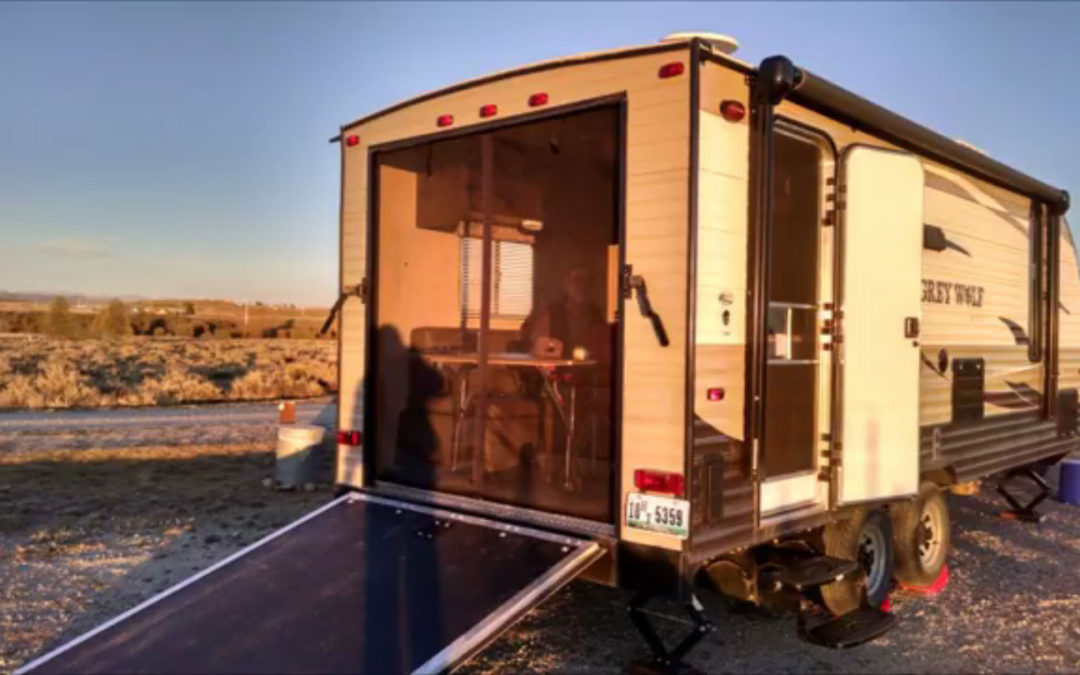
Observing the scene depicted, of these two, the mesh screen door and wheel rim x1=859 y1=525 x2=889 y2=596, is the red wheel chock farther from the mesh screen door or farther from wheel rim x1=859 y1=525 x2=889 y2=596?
the mesh screen door

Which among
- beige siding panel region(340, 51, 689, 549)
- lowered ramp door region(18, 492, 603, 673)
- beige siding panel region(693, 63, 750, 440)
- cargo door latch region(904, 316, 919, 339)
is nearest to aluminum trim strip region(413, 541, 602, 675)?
lowered ramp door region(18, 492, 603, 673)

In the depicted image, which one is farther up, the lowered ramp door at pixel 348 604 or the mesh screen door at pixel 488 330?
the mesh screen door at pixel 488 330

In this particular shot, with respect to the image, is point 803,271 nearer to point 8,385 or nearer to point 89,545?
point 89,545

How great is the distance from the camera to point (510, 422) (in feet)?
18.9

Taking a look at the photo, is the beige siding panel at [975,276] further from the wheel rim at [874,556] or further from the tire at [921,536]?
the wheel rim at [874,556]

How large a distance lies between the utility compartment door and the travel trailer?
0.8 inches

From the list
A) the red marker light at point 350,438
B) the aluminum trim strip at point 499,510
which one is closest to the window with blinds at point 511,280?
the red marker light at point 350,438

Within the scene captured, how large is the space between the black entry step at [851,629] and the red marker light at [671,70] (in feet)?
9.29

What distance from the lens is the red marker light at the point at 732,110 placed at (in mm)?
4031

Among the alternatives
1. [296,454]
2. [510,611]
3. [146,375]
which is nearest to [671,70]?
[510,611]

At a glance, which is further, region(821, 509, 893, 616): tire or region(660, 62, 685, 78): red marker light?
region(821, 509, 893, 616): tire

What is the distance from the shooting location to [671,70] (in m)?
3.93

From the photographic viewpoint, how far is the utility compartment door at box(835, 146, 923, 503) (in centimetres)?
482

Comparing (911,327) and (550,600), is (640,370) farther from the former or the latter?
(550,600)
